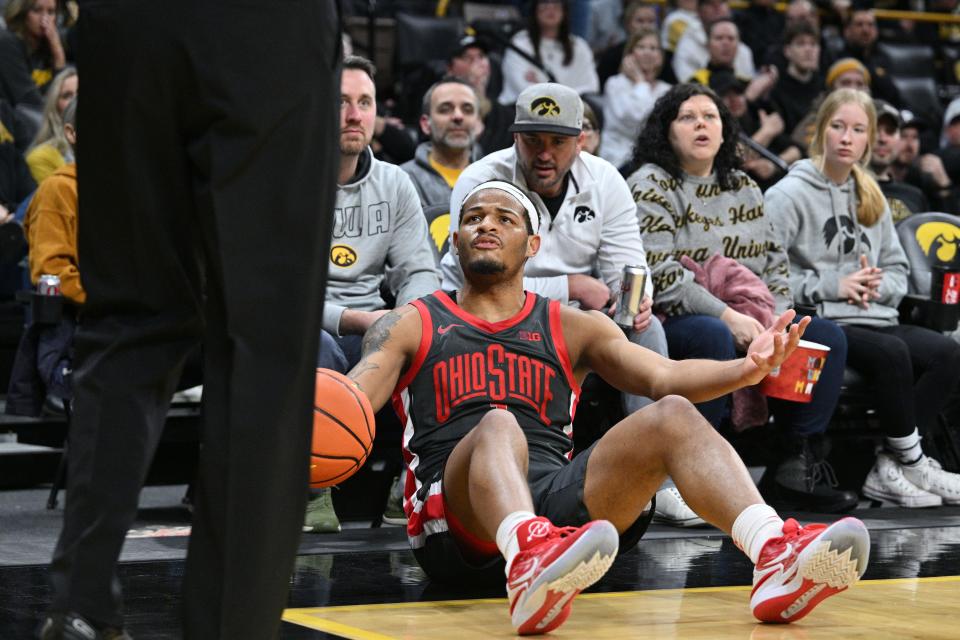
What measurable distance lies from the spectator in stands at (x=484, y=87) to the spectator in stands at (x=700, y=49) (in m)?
1.75

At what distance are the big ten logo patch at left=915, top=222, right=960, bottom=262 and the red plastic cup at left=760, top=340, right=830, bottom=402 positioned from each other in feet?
7.64

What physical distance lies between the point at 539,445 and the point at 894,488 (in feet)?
9.02

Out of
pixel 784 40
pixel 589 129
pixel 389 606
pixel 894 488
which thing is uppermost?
pixel 784 40

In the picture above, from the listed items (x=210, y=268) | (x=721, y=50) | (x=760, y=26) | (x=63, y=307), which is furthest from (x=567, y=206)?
(x=760, y=26)

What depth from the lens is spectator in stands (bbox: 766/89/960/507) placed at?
6.70 m

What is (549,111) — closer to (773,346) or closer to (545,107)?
(545,107)

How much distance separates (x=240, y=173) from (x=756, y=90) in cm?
888

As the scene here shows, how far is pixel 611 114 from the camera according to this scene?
34.6ft

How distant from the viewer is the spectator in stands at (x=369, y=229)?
6.09m

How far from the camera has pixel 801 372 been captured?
555 centimetres

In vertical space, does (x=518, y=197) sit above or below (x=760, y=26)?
below

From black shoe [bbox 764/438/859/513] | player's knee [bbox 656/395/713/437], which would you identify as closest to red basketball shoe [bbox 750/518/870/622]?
player's knee [bbox 656/395/713/437]

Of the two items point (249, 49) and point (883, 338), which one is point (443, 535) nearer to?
point (249, 49)

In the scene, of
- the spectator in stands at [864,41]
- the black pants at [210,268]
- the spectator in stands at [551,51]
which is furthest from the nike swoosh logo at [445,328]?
the spectator in stands at [864,41]
